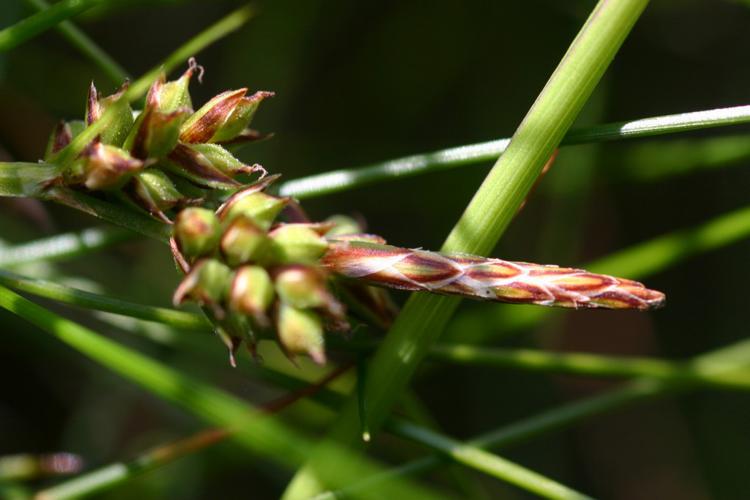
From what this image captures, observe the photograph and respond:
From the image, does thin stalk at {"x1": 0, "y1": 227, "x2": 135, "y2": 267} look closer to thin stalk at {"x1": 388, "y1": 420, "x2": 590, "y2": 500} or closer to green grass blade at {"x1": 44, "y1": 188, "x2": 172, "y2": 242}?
green grass blade at {"x1": 44, "y1": 188, "x2": 172, "y2": 242}

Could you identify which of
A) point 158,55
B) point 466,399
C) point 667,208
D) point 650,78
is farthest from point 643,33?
point 158,55

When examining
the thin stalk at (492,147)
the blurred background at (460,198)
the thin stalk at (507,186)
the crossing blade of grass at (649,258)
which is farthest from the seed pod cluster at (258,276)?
the blurred background at (460,198)

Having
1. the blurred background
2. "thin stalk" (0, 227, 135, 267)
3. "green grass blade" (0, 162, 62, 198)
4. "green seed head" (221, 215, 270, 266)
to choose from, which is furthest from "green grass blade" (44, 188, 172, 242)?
the blurred background

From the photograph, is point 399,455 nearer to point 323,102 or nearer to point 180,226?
point 323,102

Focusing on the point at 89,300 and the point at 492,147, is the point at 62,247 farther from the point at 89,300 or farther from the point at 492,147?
the point at 492,147

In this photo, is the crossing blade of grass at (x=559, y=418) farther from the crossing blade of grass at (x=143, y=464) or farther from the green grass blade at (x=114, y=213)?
the green grass blade at (x=114, y=213)
